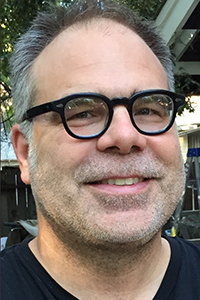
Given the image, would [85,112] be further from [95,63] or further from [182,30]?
[182,30]

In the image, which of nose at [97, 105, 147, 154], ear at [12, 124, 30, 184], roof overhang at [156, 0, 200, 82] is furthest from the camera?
roof overhang at [156, 0, 200, 82]

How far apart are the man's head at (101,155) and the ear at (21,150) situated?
4.3 inches

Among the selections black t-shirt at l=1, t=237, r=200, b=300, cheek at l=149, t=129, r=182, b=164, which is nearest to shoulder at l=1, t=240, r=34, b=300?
black t-shirt at l=1, t=237, r=200, b=300

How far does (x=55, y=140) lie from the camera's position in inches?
42.3

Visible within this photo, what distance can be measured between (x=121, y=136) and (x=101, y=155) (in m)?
0.09

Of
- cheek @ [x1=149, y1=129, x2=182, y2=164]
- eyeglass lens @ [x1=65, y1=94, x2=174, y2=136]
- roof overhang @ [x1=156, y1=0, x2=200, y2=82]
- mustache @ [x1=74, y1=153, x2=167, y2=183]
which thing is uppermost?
roof overhang @ [x1=156, y1=0, x2=200, y2=82]

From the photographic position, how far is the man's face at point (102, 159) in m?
0.99

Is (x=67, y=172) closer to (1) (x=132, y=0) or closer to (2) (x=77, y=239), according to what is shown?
(2) (x=77, y=239)

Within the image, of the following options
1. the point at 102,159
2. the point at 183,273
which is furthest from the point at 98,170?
the point at 183,273

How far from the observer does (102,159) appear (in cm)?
99

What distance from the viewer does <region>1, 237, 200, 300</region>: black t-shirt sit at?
1049 millimetres

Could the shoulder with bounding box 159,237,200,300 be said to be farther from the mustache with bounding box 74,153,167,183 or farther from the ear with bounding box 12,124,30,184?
the ear with bounding box 12,124,30,184

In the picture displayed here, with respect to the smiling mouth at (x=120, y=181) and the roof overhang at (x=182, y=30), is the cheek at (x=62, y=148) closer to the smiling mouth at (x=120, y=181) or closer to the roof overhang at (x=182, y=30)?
the smiling mouth at (x=120, y=181)

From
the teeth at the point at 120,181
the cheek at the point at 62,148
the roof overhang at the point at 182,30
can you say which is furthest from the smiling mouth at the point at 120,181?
the roof overhang at the point at 182,30
